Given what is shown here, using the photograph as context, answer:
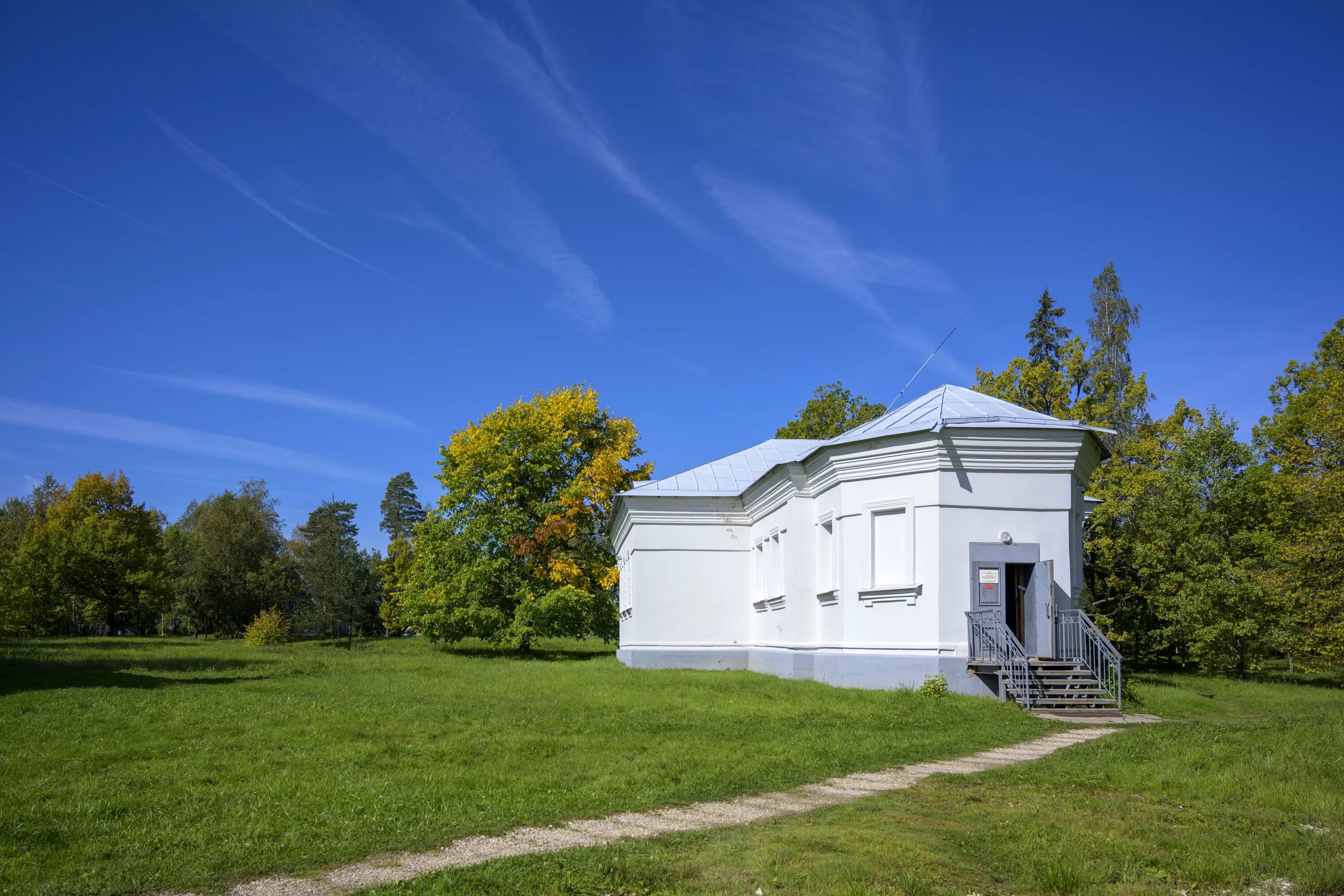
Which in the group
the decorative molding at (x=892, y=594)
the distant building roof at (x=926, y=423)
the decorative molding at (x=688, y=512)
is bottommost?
the decorative molding at (x=892, y=594)

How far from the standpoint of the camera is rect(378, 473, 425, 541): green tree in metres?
83.6

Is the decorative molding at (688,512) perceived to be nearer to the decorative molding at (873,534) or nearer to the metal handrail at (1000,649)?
the decorative molding at (873,534)

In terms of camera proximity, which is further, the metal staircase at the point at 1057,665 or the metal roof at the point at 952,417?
the metal roof at the point at 952,417

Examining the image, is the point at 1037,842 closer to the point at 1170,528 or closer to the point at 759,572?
the point at 759,572

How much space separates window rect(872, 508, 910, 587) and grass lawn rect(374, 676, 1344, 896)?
820cm

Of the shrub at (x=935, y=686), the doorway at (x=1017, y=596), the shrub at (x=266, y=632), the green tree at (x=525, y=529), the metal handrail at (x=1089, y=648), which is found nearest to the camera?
the metal handrail at (x=1089, y=648)

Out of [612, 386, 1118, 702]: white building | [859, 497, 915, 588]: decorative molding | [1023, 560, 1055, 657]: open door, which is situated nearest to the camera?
[1023, 560, 1055, 657]: open door

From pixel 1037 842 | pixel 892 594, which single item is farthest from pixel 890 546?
pixel 1037 842

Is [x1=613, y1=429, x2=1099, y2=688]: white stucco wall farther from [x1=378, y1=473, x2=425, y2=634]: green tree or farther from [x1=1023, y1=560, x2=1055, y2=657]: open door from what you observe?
[x1=378, y1=473, x2=425, y2=634]: green tree

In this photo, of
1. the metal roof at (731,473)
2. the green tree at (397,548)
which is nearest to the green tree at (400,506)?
the green tree at (397,548)

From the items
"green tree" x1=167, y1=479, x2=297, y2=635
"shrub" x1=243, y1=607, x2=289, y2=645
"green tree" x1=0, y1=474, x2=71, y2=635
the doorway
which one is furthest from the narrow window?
"green tree" x1=167, y1=479, x2=297, y2=635

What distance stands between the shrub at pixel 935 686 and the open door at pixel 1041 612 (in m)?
1.83

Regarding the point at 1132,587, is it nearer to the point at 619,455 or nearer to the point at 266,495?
the point at 619,455

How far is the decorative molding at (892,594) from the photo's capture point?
61.0ft
